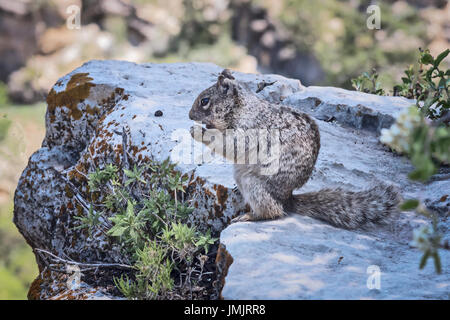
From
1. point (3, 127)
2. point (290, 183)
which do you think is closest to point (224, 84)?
point (290, 183)

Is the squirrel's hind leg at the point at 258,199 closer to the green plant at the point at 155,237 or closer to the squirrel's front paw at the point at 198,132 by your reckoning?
the green plant at the point at 155,237

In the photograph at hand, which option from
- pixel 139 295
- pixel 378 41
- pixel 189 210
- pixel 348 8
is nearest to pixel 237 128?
pixel 189 210

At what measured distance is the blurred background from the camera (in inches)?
512

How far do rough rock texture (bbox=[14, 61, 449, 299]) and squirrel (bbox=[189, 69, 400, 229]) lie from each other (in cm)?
11

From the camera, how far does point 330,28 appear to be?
1429cm

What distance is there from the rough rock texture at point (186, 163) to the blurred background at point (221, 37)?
7.43 meters

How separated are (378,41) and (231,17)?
5.24m

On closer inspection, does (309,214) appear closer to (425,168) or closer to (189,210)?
(189,210)

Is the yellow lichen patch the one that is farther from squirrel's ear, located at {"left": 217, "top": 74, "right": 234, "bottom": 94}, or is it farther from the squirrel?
the squirrel

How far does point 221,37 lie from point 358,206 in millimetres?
12768

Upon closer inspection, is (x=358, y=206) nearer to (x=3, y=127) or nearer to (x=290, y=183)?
(x=290, y=183)

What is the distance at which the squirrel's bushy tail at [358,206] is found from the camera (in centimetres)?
303

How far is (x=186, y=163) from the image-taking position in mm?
3666

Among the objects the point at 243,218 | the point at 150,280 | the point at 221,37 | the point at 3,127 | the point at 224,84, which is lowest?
the point at 150,280
